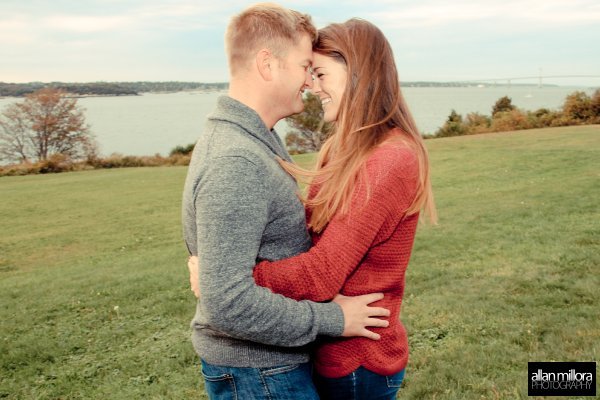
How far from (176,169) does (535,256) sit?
88.7 ft

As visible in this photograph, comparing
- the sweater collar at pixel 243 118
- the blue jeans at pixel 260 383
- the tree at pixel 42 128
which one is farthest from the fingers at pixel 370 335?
the tree at pixel 42 128

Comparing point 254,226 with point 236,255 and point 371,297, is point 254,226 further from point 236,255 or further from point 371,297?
point 371,297

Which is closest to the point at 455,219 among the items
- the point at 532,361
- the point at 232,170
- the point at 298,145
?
the point at 532,361

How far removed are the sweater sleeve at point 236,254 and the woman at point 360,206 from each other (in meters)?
0.14

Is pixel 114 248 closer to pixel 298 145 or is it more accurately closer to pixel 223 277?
pixel 223 277

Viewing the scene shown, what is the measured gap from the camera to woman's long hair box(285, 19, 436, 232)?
82.7 inches

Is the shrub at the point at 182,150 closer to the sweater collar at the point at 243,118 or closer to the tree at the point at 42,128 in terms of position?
the tree at the point at 42,128

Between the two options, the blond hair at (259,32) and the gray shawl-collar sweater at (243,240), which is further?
the blond hair at (259,32)

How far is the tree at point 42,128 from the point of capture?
53.3 meters

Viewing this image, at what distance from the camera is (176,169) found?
1308 inches

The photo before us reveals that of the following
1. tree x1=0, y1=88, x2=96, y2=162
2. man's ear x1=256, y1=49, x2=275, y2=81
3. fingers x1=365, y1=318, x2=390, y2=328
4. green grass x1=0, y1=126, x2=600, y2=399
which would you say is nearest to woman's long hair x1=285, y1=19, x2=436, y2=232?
man's ear x1=256, y1=49, x2=275, y2=81

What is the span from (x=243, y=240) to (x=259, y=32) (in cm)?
78

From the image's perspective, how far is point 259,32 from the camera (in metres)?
2.04

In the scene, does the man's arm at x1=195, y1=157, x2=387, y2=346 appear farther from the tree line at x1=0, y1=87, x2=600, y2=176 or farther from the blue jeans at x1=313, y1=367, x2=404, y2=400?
the tree line at x1=0, y1=87, x2=600, y2=176
